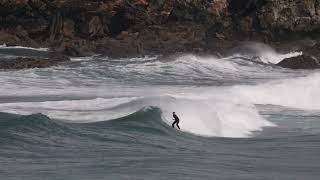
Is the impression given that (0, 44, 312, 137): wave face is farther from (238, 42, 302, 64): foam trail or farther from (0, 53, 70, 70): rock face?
(0, 53, 70, 70): rock face

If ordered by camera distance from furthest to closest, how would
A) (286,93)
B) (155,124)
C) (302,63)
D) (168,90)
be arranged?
(302,63), (168,90), (286,93), (155,124)

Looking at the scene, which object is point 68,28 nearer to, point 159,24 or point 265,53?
point 159,24

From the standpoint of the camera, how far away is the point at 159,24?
42.0m

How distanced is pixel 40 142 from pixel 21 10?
32521mm

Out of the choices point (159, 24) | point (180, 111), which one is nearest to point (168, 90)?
point (180, 111)

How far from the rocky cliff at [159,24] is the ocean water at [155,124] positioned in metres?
5.94

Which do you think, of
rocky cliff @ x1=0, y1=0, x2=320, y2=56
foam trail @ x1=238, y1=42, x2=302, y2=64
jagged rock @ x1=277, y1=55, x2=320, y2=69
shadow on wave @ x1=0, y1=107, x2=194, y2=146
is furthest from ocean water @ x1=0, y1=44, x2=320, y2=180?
rocky cliff @ x1=0, y1=0, x2=320, y2=56

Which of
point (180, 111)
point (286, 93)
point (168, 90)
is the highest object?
point (180, 111)

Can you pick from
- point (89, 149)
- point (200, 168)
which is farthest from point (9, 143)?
point (200, 168)

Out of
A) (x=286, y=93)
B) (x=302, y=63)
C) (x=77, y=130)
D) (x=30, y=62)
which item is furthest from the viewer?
(x=302, y=63)

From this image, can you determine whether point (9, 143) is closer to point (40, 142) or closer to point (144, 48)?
point (40, 142)

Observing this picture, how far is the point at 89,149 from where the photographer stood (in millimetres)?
13102

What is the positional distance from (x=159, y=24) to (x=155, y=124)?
25642 millimetres

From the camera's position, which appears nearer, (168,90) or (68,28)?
(168,90)
